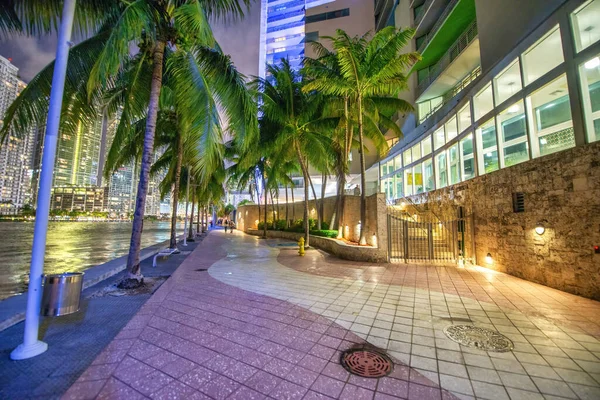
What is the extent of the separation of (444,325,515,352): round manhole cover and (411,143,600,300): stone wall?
3.80 meters

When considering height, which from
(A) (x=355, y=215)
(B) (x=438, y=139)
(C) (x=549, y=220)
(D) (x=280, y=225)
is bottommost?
(D) (x=280, y=225)

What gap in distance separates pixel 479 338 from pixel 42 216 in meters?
5.99

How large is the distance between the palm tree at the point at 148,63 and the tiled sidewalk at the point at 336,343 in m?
3.06

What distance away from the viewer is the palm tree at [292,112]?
504 inches

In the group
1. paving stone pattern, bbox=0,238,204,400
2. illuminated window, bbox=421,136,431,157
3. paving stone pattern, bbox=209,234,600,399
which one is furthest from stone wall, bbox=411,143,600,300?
paving stone pattern, bbox=0,238,204,400

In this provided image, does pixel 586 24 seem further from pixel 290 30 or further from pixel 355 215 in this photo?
pixel 290 30

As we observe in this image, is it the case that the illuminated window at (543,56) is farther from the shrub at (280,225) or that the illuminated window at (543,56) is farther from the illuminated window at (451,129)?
the shrub at (280,225)

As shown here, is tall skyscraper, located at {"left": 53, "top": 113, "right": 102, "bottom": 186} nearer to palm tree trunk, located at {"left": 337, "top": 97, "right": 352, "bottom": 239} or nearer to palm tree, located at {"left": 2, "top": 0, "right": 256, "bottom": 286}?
palm tree, located at {"left": 2, "top": 0, "right": 256, "bottom": 286}

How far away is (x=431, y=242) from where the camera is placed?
949 cm

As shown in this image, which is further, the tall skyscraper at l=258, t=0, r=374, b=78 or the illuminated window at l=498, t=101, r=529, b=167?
the tall skyscraper at l=258, t=0, r=374, b=78

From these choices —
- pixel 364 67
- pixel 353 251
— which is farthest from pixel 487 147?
pixel 353 251

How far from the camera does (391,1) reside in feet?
82.7

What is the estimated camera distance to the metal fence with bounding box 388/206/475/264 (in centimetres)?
950

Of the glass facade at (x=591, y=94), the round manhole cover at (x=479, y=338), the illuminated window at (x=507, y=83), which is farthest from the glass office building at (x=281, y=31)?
the round manhole cover at (x=479, y=338)
